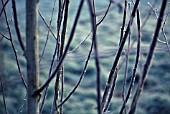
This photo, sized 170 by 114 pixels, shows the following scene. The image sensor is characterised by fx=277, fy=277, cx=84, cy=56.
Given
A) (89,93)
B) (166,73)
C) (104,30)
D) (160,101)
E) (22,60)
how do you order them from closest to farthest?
Answer: (160,101)
(89,93)
(166,73)
(22,60)
(104,30)

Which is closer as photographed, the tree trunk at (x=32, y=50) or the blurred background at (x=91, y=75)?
the tree trunk at (x=32, y=50)

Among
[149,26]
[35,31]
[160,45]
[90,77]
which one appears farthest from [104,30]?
[35,31]

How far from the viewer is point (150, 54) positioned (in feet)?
1.72

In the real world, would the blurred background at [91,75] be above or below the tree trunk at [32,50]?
below

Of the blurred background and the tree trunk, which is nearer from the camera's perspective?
the tree trunk

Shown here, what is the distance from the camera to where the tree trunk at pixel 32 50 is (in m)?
0.58

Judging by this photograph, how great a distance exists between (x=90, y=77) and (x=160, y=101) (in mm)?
921

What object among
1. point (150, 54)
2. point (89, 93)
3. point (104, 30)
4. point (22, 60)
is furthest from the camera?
point (104, 30)

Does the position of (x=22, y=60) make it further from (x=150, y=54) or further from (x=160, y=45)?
(x=150, y=54)

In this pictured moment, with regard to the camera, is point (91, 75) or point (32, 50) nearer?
point (32, 50)

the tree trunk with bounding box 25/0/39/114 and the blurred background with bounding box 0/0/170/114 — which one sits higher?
the tree trunk with bounding box 25/0/39/114

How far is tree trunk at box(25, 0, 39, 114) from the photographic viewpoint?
576mm

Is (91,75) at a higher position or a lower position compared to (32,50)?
lower

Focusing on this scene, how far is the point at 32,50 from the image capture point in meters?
0.59
